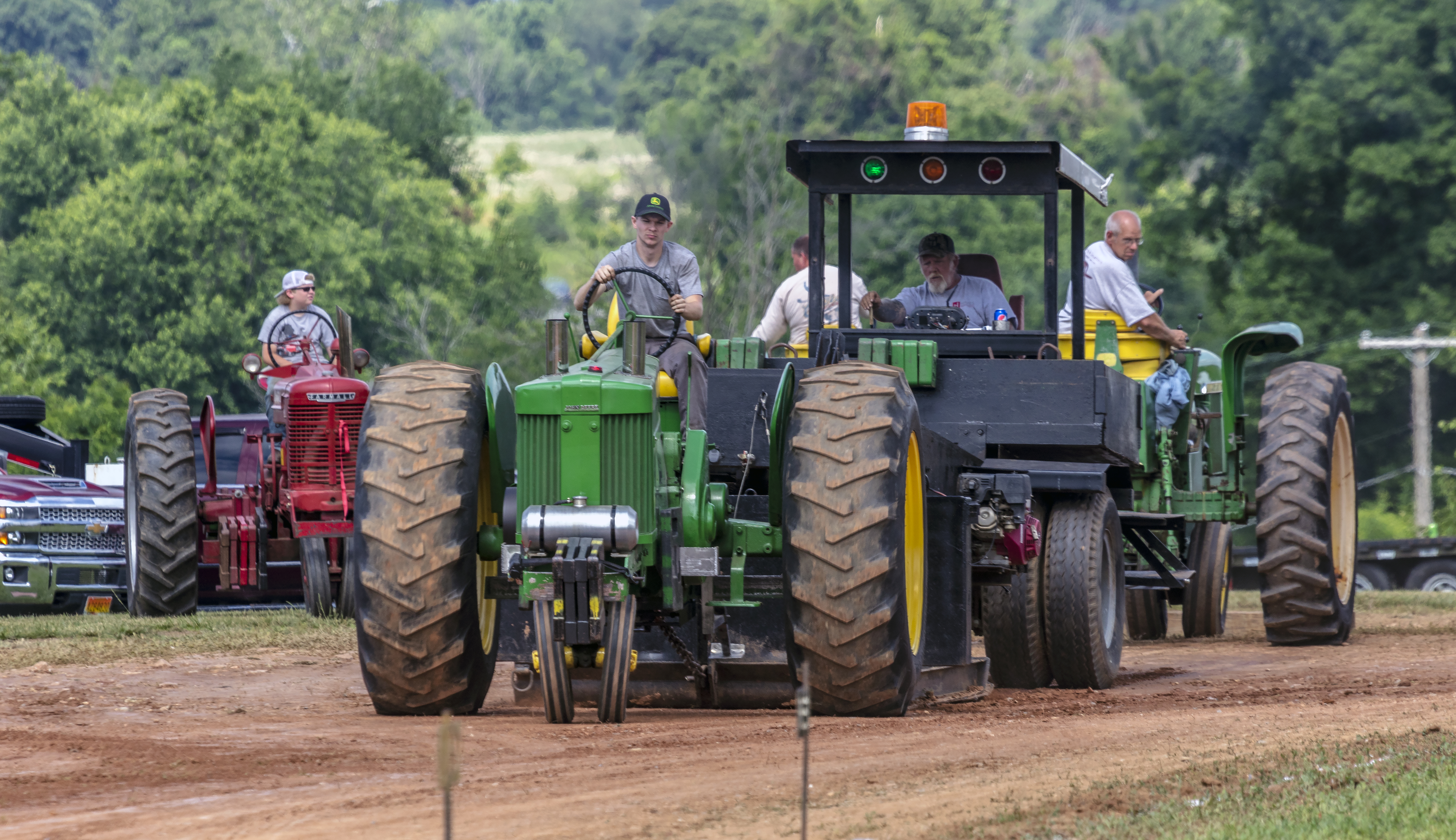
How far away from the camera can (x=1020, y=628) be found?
10531 mm

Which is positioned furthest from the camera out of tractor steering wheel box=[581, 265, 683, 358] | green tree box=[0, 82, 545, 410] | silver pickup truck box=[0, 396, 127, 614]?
green tree box=[0, 82, 545, 410]

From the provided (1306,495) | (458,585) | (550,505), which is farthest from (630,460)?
(1306,495)

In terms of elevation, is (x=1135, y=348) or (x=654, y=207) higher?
(x=654, y=207)

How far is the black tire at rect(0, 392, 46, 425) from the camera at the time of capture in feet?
59.6

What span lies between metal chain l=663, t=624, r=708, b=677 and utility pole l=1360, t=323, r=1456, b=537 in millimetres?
33855

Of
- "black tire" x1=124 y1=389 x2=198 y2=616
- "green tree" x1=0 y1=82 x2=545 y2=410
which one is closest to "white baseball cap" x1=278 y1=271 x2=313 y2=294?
"black tire" x1=124 y1=389 x2=198 y2=616

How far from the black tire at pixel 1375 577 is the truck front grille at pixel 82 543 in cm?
1589

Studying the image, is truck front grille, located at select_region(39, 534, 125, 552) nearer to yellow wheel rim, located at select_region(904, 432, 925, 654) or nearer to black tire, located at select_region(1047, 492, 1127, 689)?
black tire, located at select_region(1047, 492, 1127, 689)

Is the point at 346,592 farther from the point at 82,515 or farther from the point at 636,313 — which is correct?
the point at 636,313

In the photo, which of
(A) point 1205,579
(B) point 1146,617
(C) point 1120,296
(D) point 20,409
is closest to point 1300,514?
(A) point 1205,579

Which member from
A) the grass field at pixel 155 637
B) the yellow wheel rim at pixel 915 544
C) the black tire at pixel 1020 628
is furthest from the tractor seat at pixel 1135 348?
the grass field at pixel 155 637

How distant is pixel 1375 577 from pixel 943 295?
15949 mm

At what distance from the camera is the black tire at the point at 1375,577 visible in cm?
2575

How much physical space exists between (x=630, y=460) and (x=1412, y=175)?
3788cm
